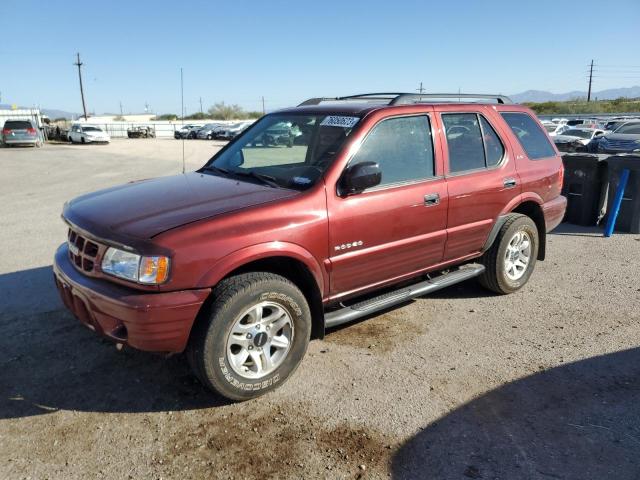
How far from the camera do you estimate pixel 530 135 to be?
5.36 meters

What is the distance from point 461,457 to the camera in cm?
277

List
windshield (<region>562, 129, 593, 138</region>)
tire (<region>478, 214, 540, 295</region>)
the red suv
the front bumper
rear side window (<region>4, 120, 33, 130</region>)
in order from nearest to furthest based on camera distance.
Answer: the front bumper
the red suv
tire (<region>478, 214, 540, 295</region>)
windshield (<region>562, 129, 593, 138</region>)
rear side window (<region>4, 120, 33, 130</region>)

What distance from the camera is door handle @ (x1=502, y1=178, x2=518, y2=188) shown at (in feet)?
15.8

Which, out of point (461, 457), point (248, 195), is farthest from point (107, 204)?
point (461, 457)

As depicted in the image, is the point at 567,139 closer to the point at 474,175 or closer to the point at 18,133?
the point at 474,175

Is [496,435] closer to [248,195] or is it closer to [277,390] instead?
[277,390]

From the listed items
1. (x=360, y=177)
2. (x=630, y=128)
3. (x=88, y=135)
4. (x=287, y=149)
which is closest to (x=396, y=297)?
(x=360, y=177)

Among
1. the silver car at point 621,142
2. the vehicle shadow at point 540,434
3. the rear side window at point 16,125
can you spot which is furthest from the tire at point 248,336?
the rear side window at point 16,125

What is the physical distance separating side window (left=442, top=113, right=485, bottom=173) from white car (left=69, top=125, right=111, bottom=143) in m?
35.3

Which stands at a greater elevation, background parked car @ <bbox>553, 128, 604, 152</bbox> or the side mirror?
the side mirror

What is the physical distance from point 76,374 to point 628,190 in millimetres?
8058

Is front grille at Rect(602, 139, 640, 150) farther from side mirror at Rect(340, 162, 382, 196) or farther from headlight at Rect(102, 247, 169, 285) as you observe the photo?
headlight at Rect(102, 247, 169, 285)

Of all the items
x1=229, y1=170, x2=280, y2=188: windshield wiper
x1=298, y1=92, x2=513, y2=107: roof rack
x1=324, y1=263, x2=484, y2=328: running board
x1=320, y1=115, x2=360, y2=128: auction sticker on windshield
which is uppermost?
x1=298, y1=92, x2=513, y2=107: roof rack

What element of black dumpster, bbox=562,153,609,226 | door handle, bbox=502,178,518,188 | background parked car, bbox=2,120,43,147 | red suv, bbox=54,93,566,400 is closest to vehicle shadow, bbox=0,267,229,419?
red suv, bbox=54,93,566,400
